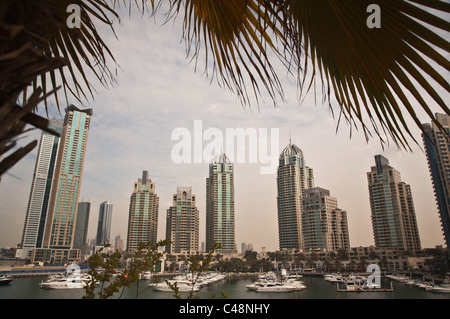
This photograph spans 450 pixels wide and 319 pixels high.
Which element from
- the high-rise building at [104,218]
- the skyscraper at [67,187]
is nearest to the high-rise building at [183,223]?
the skyscraper at [67,187]

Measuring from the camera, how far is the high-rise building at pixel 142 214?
1566 inches

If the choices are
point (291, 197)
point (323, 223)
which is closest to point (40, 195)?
point (291, 197)

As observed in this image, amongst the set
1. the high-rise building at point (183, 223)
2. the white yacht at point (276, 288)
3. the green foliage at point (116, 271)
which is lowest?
the white yacht at point (276, 288)

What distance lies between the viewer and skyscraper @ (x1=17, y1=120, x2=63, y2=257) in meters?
38.5

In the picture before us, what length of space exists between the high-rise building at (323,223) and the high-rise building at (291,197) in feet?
3.64

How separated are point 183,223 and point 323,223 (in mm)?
20905

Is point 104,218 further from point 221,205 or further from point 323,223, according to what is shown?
point 323,223

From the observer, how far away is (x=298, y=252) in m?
43.0

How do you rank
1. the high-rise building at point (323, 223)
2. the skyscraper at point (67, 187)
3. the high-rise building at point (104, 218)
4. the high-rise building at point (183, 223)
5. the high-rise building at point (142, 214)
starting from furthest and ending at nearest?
the high-rise building at point (104, 218) < the high-rise building at point (323, 223) < the high-rise building at point (183, 223) < the high-rise building at point (142, 214) < the skyscraper at point (67, 187)

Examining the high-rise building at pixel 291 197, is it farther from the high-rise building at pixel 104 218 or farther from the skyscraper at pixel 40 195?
the high-rise building at pixel 104 218

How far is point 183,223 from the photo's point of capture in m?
42.9

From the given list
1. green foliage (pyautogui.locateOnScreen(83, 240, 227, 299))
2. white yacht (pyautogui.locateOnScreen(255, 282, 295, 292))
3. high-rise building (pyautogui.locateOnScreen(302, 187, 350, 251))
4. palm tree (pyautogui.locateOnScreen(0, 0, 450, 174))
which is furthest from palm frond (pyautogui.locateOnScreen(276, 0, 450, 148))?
high-rise building (pyautogui.locateOnScreen(302, 187, 350, 251))

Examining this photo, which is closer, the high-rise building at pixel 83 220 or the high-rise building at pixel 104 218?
the high-rise building at pixel 83 220
